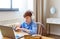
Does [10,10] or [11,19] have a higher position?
[10,10]

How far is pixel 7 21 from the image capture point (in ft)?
13.7

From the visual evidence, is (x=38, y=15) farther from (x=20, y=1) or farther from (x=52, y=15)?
(x=20, y=1)

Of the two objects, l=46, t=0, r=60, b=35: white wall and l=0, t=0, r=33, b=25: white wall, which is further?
l=46, t=0, r=60, b=35: white wall

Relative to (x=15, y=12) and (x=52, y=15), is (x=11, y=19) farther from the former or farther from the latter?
(x=52, y=15)

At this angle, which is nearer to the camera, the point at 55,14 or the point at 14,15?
the point at 14,15

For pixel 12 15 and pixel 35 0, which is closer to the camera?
pixel 12 15

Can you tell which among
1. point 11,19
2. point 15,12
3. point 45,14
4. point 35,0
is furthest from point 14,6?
point 45,14

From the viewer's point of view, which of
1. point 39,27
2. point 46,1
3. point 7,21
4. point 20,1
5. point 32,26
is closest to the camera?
point 32,26

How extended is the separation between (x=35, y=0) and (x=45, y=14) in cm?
75

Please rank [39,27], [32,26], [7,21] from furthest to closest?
[7,21], [39,27], [32,26]

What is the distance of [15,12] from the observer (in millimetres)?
4648

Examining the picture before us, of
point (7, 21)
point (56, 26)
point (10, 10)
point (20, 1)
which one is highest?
point (20, 1)

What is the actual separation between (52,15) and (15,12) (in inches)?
65.3

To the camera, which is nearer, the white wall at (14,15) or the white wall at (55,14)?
the white wall at (14,15)
